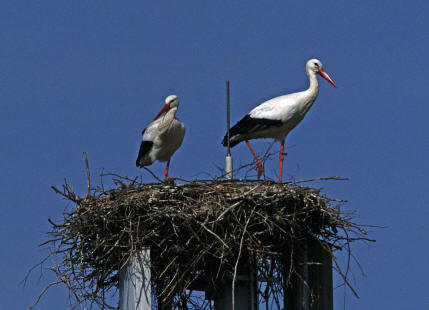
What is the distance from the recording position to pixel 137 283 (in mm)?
9273

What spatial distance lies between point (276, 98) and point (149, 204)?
3607 mm

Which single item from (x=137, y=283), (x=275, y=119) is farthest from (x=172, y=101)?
(x=137, y=283)

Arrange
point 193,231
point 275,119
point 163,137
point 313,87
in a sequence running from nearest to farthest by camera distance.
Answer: point 193,231
point 275,119
point 313,87
point 163,137

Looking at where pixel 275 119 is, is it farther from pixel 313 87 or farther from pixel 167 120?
pixel 167 120

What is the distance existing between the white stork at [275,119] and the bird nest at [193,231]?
2.52 m

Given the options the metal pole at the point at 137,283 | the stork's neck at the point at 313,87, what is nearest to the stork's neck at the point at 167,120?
the stork's neck at the point at 313,87

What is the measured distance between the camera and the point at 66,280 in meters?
9.38

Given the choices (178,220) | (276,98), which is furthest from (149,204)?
(276,98)

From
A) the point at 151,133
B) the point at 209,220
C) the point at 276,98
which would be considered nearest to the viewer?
the point at 209,220

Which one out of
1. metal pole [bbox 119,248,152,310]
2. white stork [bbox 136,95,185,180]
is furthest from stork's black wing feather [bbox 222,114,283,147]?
metal pole [bbox 119,248,152,310]

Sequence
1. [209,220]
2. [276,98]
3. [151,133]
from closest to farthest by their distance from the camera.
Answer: [209,220] < [276,98] < [151,133]

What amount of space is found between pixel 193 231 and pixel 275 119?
11.1 feet

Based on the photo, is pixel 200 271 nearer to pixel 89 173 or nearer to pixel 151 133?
pixel 89 173

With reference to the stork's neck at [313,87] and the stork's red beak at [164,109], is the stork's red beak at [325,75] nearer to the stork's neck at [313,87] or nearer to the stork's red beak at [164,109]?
the stork's neck at [313,87]
